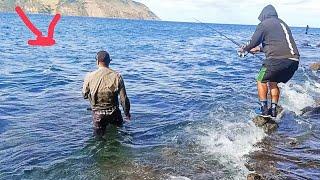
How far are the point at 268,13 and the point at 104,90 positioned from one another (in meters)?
4.35

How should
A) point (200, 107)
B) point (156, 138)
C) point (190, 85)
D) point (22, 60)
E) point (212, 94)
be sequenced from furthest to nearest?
point (22, 60)
point (190, 85)
point (212, 94)
point (200, 107)
point (156, 138)

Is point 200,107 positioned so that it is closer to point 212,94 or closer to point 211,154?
point 212,94

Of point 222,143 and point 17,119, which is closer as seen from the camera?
point 222,143

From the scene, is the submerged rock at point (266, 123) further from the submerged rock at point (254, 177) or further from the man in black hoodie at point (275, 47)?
the submerged rock at point (254, 177)

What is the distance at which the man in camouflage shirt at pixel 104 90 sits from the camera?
29.3 feet

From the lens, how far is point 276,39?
9.73 m

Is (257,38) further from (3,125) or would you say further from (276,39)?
(3,125)

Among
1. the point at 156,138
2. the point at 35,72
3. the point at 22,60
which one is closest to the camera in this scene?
the point at 156,138

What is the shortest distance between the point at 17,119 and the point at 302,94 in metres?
10.4

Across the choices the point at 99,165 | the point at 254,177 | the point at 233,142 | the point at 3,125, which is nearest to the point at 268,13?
the point at 233,142

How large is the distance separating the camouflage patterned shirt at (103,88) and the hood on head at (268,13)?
3828 millimetres

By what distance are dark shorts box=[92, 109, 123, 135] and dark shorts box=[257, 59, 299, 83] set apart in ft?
11.8

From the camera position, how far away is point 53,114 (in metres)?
12.6

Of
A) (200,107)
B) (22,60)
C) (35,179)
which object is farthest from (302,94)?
(22,60)
